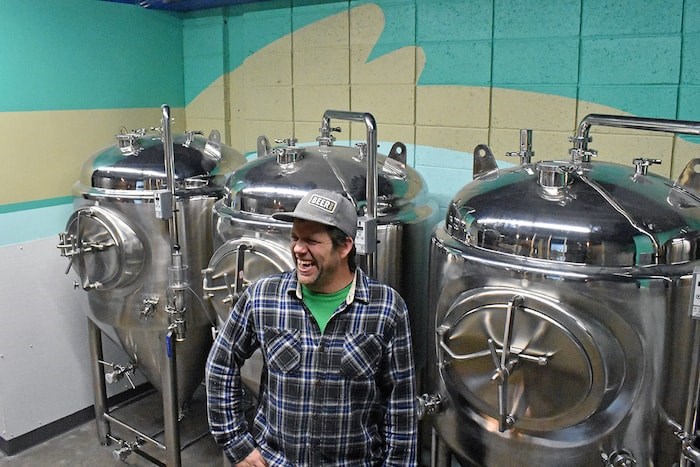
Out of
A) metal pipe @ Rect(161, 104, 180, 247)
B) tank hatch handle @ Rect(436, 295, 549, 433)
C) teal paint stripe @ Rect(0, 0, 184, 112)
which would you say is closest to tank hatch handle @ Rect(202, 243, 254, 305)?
metal pipe @ Rect(161, 104, 180, 247)

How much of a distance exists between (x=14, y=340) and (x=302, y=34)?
6.53 feet

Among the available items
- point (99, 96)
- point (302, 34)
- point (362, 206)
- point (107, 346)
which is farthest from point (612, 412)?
point (99, 96)

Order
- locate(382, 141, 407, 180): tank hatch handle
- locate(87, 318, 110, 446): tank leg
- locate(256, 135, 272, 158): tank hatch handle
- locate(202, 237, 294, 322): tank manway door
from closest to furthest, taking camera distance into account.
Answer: locate(202, 237, 294, 322): tank manway door < locate(382, 141, 407, 180): tank hatch handle < locate(256, 135, 272, 158): tank hatch handle < locate(87, 318, 110, 446): tank leg

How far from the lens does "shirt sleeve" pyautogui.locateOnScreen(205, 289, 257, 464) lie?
1633 mm

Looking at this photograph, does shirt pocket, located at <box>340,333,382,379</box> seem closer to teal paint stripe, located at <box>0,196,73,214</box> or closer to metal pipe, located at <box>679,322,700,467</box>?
metal pipe, located at <box>679,322,700,467</box>

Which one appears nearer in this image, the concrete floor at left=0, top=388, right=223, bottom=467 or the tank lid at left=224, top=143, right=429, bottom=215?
the tank lid at left=224, top=143, right=429, bottom=215

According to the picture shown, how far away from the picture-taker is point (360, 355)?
154cm

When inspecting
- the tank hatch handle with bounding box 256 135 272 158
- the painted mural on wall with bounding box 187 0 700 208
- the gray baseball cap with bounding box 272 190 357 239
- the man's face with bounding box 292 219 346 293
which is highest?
the painted mural on wall with bounding box 187 0 700 208

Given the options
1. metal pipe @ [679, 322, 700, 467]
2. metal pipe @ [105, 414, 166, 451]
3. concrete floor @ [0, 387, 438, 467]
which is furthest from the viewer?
concrete floor @ [0, 387, 438, 467]

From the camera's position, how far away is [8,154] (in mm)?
2926

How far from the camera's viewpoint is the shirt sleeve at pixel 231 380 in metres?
1.63

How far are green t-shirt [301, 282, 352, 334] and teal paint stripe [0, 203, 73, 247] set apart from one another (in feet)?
6.55

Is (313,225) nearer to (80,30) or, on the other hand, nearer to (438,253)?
(438,253)

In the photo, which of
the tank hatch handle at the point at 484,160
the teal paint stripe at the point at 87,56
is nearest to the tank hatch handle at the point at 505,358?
the tank hatch handle at the point at 484,160
